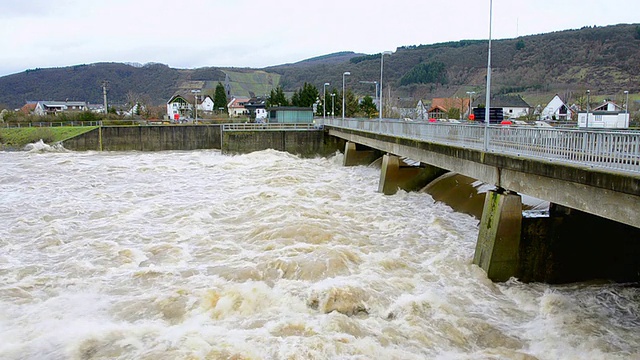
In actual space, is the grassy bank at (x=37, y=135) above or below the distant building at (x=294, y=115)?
below

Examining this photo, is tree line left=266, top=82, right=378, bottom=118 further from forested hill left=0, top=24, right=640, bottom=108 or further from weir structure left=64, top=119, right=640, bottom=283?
weir structure left=64, top=119, right=640, bottom=283

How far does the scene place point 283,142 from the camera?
53.1 metres

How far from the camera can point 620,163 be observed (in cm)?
1071

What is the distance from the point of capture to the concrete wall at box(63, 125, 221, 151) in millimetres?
59750

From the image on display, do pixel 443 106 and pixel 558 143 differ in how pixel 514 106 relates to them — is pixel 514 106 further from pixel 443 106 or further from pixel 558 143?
pixel 558 143

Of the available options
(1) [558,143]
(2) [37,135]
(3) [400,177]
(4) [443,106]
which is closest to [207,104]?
(4) [443,106]

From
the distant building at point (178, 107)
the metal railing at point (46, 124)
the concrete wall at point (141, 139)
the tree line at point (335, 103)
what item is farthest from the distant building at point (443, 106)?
the metal railing at point (46, 124)

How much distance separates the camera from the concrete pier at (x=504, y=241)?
46.4 feet

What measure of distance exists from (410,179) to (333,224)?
407 inches

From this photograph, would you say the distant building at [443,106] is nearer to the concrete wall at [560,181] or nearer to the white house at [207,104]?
the white house at [207,104]

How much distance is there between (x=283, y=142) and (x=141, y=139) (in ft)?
65.0

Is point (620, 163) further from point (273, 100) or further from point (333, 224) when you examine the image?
point (273, 100)

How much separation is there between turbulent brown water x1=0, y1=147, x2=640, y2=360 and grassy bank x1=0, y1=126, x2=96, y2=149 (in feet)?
139

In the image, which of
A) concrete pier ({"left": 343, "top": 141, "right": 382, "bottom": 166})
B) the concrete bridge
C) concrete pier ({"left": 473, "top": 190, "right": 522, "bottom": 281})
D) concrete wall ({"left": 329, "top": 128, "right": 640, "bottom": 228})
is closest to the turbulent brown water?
concrete pier ({"left": 473, "top": 190, "right": 522, "bottom": 281})
